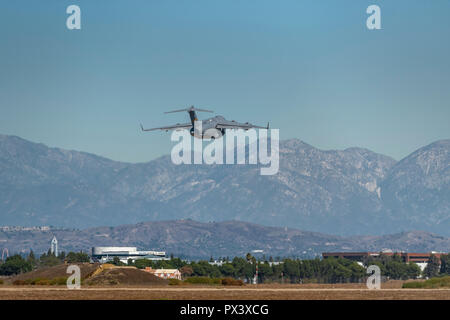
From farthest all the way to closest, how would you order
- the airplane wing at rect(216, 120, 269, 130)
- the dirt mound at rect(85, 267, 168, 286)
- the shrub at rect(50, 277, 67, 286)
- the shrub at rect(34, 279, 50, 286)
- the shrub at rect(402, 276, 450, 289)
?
the airplane wing at rect(216, 120, 269, 130) → the shrub at rect(34, 279, 50, 286) → the shrub at rect(50, 277, 67, 286) → the dirt mound at rect(85, 267, 168, 286) → the shrub at rect(402, 276, 450, 289)

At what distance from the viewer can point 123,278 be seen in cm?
15050

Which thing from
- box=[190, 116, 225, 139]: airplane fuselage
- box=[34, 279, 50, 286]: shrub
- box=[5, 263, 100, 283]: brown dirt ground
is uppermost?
box=[190, 116, 225, 139]: airplane fuselage

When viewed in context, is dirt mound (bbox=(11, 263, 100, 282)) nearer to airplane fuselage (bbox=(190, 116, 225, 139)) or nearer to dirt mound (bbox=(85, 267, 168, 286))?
dirt mound (bbox=(85, 267, 168, 286))

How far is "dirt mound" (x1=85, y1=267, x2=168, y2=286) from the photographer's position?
146 m

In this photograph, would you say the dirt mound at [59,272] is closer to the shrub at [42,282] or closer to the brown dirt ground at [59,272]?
the brown dirt ground at [59,272]

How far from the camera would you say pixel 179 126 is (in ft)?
559

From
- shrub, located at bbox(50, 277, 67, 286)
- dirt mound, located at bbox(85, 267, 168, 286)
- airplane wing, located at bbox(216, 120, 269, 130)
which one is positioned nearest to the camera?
dirt mound, located at bbox(85, 267, 168, 286)

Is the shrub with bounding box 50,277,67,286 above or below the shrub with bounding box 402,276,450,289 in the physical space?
above

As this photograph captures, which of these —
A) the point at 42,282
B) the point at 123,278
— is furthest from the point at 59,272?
the point at 123,278

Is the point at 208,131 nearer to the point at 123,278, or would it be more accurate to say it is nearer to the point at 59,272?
the point at 123,278

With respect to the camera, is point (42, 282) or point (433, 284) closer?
point (433, 284)

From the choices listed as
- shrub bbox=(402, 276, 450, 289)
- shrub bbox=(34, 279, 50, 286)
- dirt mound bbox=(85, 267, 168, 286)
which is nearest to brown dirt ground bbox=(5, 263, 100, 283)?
dirt mound bbox=(85, 267, 168, 286)
